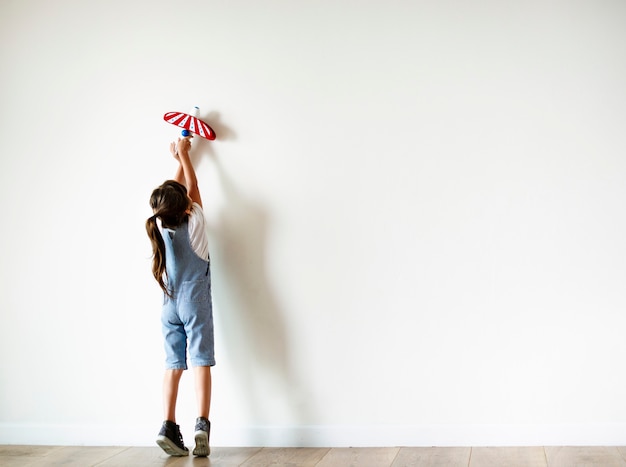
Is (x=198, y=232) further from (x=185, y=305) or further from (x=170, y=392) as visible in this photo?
(x=170, y=392)

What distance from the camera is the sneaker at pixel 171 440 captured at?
2.51 meters

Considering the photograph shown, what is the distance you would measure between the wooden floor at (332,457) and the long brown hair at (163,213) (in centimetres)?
57

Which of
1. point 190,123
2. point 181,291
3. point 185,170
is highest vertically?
point 190,123

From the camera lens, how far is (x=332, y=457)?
2441mm

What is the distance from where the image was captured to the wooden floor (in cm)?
229

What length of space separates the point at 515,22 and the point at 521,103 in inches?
11.0

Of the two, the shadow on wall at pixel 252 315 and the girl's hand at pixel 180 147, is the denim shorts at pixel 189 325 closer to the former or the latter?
the shadow on wall at pixel 252 315

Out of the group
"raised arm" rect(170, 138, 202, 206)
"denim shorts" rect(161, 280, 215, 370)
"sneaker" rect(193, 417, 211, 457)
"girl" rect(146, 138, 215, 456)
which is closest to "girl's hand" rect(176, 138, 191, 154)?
"raised arm" rect(170, 138, 202, 206)

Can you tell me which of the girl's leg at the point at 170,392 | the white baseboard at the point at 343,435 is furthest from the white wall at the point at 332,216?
the girl's leg at the point at 170,392

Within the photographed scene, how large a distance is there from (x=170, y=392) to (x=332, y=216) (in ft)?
2.73

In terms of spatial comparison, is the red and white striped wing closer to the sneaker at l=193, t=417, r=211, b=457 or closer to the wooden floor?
the sneaker at l=193, t=417, r=211, b=457

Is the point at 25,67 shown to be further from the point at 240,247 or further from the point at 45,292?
the point at 240,247

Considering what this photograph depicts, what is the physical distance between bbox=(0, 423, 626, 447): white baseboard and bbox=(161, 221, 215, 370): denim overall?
30cm

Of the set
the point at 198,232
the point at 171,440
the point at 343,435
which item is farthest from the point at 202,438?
the point at 198,232
